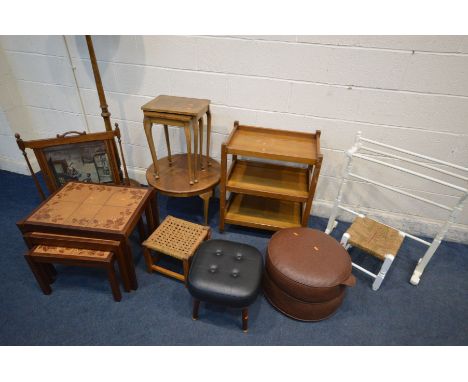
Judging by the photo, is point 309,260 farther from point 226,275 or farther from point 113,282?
point 113,282

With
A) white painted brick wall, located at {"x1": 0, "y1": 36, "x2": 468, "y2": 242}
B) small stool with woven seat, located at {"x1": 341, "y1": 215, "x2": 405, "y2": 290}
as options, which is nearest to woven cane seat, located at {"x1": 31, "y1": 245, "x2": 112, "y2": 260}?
white painted brick wall, located at {"x1": 0, "y1": 36, "x2": 468, "y2": 242}

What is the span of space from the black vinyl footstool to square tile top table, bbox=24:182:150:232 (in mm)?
488

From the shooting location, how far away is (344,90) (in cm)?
192

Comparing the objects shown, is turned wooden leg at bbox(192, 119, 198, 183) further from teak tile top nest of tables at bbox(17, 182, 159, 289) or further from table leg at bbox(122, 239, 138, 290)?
table leg at bbox(122, 239, 138, 290)

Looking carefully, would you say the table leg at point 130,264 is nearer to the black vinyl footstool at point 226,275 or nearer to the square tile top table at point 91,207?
the square tile top table at point 91,207

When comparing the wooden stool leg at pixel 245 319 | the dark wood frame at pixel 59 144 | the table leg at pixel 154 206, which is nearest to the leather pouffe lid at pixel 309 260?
the wooden stool leg at pixel 245 319

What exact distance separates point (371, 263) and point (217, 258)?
1188mm

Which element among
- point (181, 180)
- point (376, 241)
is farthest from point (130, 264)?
point (376, 241)

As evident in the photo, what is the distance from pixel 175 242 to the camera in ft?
5.90

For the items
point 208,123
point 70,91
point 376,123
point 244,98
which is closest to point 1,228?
point 70,91

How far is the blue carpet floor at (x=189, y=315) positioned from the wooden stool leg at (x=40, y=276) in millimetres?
56

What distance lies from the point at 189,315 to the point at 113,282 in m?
0.48

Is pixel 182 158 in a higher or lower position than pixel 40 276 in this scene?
higher

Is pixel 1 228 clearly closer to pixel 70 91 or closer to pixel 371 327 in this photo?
pixel 70 91
